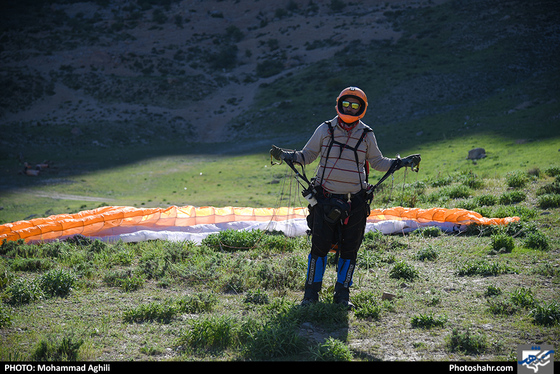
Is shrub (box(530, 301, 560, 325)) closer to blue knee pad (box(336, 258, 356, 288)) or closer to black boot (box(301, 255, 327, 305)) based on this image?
blue knee pad (box(336, 258, 356, 288))

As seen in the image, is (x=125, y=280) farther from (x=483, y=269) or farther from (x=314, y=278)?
(x=483, y=269)

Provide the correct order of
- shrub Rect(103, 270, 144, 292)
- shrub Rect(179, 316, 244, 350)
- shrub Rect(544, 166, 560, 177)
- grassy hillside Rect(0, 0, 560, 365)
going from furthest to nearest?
shrub Rect(544, 166, 560, 177) < shrub Rect(103, 270, 144, 292) < grassy hillside Rect(0, 0, 560, 365) < shrub Rect(179, 316, 244, 350)

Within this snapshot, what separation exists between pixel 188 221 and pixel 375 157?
18.7ft

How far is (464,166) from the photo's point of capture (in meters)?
18.5

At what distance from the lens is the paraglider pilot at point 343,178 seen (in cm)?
546

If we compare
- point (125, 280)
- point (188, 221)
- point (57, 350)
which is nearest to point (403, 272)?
point (125, 280)

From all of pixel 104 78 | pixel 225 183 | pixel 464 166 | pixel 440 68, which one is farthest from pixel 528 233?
pixel 104 78

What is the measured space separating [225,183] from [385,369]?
19378 millimetres

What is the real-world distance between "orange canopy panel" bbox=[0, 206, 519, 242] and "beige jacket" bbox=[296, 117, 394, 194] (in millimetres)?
3630

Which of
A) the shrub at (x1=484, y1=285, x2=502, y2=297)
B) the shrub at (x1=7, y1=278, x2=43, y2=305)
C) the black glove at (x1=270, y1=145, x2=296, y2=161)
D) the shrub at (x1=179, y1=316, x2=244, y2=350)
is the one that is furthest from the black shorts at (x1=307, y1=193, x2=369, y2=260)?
the shrub at (x1=7, y1=278, x2=43, y2=305)

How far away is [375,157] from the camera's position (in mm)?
5609

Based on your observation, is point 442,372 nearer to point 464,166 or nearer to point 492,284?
point 492,284

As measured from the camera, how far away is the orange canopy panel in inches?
354

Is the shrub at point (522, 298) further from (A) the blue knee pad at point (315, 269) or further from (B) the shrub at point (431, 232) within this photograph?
(B) the shrub at point (431, 232)
